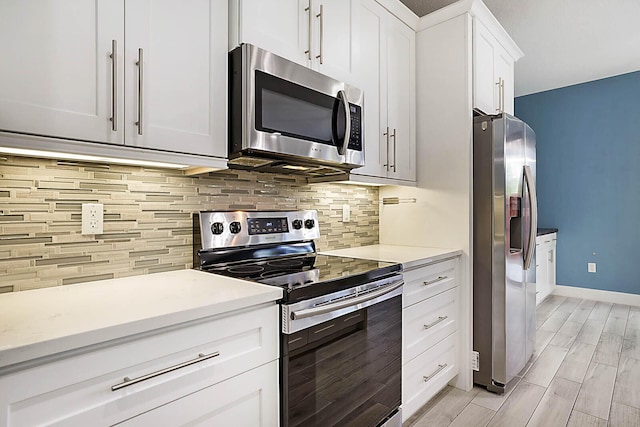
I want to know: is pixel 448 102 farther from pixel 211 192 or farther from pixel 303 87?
pixel 211 192

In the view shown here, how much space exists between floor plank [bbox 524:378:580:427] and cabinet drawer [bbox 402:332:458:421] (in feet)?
1.56

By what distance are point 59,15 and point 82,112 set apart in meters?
0.27

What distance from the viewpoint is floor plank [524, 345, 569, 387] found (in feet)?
8.05

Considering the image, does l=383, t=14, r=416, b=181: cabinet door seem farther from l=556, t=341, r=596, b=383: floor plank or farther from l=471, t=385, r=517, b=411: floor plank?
l=556, t=341, r=596, b=383: floor plank

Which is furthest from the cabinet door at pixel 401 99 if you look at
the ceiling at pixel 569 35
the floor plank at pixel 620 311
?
the floor plank at pixel 620 311

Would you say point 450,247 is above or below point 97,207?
below

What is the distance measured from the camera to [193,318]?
99 centimetres

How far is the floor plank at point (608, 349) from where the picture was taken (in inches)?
108

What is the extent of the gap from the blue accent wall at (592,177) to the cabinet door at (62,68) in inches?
202

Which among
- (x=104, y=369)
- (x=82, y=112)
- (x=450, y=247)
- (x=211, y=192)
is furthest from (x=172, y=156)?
(x=450, y=247)

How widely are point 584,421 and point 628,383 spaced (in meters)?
0.72

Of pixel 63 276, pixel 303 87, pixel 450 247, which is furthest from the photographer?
pixel 450 247

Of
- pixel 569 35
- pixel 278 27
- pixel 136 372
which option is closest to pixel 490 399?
pixel 136 372

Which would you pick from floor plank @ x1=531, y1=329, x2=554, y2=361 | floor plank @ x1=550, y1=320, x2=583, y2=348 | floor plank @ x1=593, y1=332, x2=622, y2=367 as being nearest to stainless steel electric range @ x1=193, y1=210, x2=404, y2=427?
floor plank @ x1=531, y1=329, x2=554, y2=361
